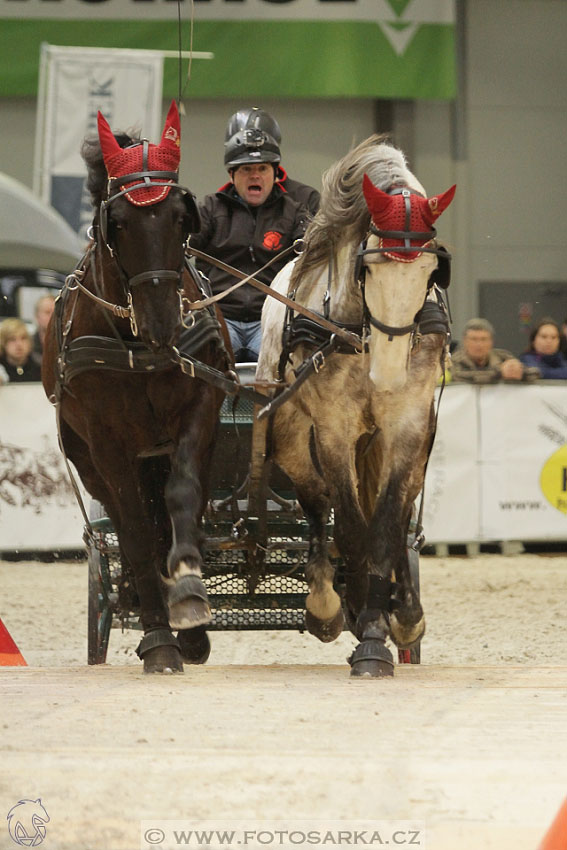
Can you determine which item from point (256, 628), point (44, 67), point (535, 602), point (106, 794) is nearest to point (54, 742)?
point (106, 794)

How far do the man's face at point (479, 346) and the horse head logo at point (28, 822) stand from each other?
7095 mm

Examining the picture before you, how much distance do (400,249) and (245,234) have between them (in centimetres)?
155

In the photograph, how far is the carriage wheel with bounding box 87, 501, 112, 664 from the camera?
511 centimetres

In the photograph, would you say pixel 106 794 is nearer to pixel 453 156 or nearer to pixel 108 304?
pixel 108 304

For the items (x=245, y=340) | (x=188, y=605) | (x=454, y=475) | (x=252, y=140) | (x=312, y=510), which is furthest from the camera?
(x=454, y=475)

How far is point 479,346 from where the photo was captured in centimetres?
920

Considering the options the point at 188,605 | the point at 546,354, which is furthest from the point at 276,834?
the point at 546,354

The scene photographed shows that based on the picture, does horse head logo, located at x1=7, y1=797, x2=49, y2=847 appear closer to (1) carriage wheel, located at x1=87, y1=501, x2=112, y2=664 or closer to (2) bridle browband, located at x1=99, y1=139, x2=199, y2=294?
(2) bridle browband, located at x1=99, y1=139, x2=199, y2=294

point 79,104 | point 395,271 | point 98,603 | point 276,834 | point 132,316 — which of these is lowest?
point 276,834

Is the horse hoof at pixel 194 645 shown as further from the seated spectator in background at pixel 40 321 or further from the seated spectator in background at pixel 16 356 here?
the seated spectator in background at pixel 40 321

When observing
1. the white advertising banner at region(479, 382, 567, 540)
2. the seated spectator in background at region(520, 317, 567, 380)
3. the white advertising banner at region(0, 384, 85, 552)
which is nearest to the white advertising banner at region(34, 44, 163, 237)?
the white advertising banner at region(0, 384, 85, 552)

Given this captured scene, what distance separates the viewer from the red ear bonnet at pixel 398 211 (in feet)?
13.0

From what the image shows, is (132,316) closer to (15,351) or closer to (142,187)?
(142,187)

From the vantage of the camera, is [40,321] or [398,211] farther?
[40,321]
